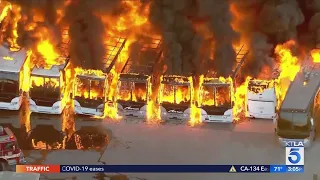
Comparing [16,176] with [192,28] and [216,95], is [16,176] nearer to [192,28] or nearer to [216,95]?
[216,95]

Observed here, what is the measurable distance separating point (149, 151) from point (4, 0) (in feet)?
4.77

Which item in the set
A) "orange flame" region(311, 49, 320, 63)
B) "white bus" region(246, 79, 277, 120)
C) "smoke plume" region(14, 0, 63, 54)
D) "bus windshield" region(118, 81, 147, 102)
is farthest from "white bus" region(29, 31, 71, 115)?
"orange flame" region(311, 49, 320, 63)

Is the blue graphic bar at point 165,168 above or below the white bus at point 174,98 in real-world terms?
below

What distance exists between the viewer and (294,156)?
195 inches

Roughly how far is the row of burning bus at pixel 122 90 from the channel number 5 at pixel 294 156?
0.46 meters

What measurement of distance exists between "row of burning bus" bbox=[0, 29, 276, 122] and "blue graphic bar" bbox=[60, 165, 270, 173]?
321mm

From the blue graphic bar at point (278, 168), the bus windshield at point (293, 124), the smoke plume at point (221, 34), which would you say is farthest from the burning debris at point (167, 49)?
the blue graphic bar at point (278, 168)

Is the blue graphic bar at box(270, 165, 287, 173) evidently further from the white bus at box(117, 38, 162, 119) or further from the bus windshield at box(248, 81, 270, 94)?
the white bus at box(117, 38, 162, 119)

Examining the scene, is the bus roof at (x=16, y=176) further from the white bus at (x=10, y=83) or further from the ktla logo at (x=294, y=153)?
the ktla logo at (x=294, y=153)

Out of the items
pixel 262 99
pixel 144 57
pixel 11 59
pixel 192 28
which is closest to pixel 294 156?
pixel 262 99

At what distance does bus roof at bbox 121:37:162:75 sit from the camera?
5.09 meters

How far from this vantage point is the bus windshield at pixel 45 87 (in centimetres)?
507

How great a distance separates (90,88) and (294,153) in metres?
1.42

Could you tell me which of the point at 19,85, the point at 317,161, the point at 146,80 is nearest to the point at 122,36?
the point at 146,80
